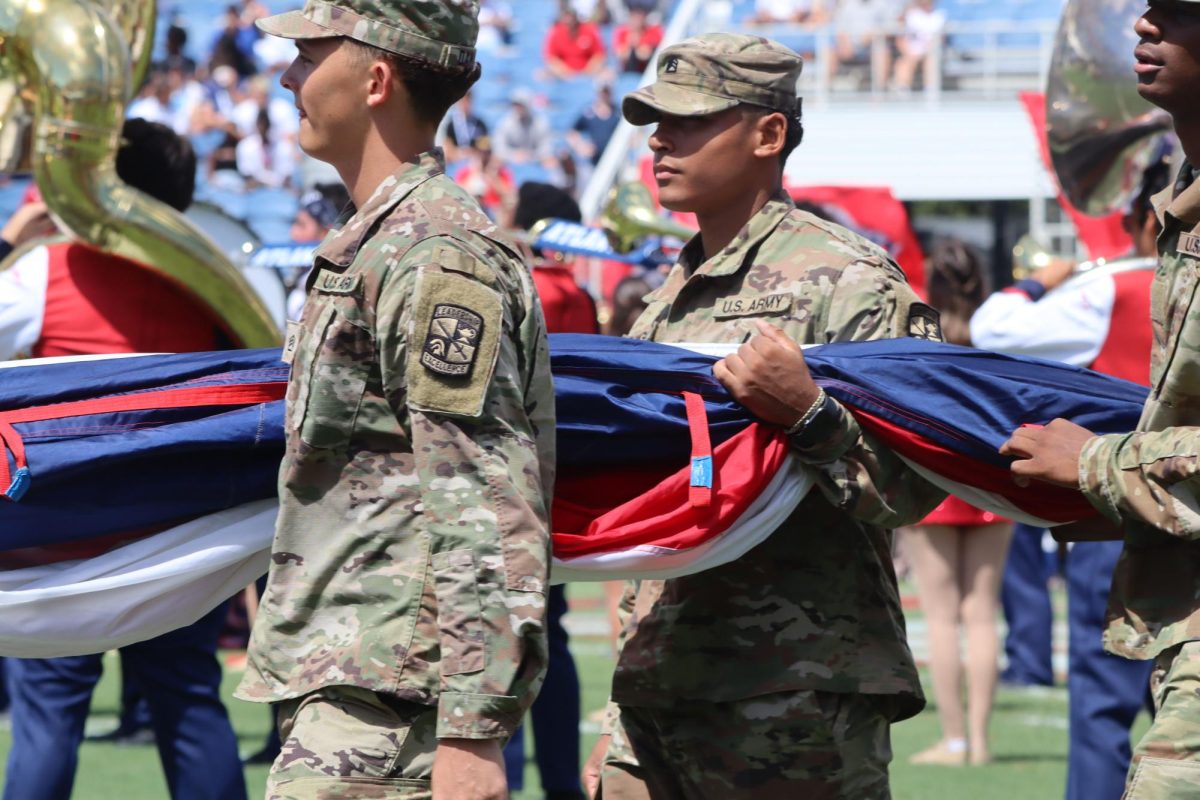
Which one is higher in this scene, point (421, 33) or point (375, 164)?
point (421, 33)

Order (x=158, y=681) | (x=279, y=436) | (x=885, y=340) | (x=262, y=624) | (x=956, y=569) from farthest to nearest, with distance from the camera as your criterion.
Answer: (x=956, y=569)
(x=158, y=681)
(x=885, y=340)
(x=279, y=436)
(x=262, y=624)

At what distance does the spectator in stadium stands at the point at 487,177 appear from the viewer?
19000 mm

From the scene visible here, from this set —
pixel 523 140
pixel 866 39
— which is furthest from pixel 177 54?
pixel 866 39

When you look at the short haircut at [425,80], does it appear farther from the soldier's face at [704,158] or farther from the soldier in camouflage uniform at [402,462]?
the soldier's face at [704,158]

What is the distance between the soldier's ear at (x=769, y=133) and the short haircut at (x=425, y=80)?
965 mm

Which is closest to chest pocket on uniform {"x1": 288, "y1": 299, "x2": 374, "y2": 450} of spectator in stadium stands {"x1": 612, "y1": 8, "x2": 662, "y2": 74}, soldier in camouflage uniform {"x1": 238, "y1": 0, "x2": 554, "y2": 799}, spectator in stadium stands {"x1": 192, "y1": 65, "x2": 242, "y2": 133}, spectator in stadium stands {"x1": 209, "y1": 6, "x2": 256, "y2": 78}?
soldier in camouflage uniform {"x1": 238, "y1": 0, "x2": 554, "y2": 799}

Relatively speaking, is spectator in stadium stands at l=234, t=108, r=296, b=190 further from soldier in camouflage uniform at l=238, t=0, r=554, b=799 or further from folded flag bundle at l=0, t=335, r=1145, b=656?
soldier in camouflage uniform at l=238, t=0, r=554, b=799

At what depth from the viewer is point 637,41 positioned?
74.6ft

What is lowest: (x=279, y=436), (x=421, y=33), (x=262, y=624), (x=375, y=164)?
(x=262, y=624)

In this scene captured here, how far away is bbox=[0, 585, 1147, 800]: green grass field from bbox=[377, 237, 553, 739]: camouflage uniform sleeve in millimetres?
4266

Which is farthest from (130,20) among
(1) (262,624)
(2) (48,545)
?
(1) (262,624)

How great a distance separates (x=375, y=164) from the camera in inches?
138

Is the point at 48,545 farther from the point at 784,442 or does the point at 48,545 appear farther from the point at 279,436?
the point at 784,442

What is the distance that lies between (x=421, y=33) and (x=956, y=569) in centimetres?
534
